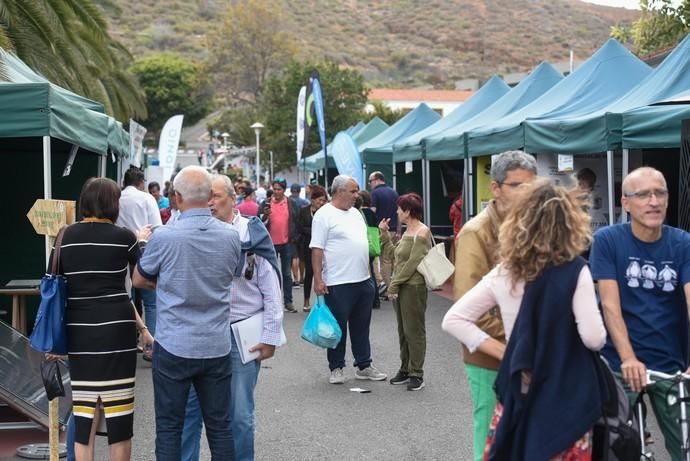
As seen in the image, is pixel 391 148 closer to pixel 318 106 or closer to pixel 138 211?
pixel 318 106

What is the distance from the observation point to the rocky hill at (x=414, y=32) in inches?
4962

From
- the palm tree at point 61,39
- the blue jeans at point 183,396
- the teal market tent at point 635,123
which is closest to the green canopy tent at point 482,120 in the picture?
the teal market tent at point 635,123

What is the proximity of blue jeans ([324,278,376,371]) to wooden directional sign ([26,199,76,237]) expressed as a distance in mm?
2894

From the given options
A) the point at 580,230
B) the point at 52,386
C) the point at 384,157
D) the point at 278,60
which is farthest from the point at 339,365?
the point at 278,60

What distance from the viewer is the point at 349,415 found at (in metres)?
7.49

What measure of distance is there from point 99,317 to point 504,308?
2.50 meters

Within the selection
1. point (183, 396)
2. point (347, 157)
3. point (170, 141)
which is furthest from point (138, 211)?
point (170, 141)

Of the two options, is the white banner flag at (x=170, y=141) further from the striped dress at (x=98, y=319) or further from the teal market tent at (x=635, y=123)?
the striped dress at (x=98, y=319)

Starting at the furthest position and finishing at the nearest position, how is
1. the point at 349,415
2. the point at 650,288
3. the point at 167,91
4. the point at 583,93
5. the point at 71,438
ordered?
the point at 167,91 → the point at 583,93 → the point at 349,415 → the point at 71,438 → the point at 650,288

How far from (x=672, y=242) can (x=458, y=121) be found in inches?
547

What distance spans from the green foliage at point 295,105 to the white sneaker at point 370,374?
1402 inches

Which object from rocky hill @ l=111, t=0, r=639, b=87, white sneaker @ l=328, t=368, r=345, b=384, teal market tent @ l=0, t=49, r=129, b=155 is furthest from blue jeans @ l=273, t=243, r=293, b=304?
rocky hill @ l=111, t=0, r=639, b=87

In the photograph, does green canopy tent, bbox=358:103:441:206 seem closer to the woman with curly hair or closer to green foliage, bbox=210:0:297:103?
the woman with curly hair

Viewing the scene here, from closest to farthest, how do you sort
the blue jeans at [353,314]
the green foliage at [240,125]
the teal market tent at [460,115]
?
the blue jeans at [353,314], the teal market tent at [460,115], the green foliage at [240,125]
